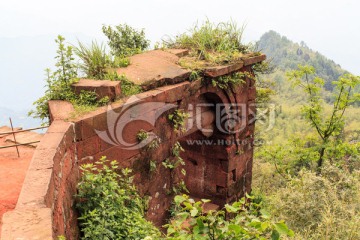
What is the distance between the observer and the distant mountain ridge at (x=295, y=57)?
1597 inches

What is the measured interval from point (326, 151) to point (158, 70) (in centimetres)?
746

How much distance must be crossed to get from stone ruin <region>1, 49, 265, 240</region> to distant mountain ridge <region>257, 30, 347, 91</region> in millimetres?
27875

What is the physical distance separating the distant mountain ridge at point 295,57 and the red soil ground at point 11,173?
31522 millimetres

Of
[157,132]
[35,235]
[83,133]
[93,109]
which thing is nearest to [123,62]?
[157,132]

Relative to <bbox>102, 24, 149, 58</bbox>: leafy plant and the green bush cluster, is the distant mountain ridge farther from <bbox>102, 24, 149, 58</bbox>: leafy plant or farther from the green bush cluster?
the green bush cluster

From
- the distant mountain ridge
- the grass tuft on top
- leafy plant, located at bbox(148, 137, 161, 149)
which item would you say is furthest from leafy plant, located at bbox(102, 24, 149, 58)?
the distant mountain ridge

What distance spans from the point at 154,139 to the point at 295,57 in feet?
147

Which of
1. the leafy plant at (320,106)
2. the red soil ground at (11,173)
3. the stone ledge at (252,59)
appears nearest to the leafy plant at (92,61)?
the red soil ground at (11,173)

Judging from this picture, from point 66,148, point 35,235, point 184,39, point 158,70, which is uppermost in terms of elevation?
point 184,39

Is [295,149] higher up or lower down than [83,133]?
lower down

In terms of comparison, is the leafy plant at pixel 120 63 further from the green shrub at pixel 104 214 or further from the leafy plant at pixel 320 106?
the leafy plant at pixel 320 106

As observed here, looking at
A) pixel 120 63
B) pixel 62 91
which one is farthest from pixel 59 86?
pixel 120 63

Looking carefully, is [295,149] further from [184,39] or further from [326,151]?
[184,39]

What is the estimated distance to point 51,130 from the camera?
362 cm
